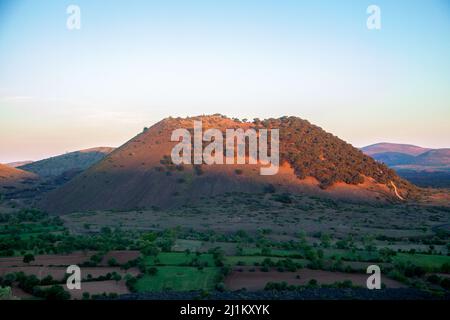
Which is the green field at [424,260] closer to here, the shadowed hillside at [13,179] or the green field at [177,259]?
the green field at [177,259]

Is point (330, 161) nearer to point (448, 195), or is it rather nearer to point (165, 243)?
point (448, 195)

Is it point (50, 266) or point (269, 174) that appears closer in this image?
point (50, 266)

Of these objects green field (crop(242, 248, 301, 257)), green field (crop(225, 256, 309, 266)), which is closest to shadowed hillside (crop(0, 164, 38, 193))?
green field (crop(242, 248, 301, 257))

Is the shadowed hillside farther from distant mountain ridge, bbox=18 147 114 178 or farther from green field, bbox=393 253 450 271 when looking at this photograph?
green field, bbox=393 253 450 271

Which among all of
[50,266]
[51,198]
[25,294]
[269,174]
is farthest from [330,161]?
[25,294]

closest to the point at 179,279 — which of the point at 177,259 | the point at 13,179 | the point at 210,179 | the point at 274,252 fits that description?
the point at 177,259

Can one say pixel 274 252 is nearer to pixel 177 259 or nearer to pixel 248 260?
pixel 248 260
